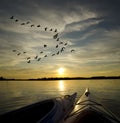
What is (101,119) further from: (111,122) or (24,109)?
(24,109)

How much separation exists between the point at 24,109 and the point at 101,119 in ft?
22.8

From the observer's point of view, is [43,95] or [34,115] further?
[43,95]

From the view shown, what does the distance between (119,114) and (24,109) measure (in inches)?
335

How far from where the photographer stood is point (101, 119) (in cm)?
711

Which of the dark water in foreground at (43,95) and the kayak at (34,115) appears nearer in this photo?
the kayak at (34,115)

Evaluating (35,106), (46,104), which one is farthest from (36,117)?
(46,104)

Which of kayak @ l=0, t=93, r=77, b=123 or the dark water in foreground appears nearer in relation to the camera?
kayak @ l=0, t=93, r=77, b=123

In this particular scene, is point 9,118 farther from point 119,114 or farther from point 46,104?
point 119,114

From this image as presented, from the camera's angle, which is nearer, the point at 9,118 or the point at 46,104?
the point at 9,118

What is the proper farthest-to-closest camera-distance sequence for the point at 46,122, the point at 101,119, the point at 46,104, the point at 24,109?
the point at 46,104
the point at 24,109
the point at 46,122
the point at 101,119

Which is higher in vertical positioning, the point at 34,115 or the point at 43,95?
the point at 34,115

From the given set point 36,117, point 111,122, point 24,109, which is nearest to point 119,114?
point 36,117

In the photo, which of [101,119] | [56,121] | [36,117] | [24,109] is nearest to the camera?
[101,119]

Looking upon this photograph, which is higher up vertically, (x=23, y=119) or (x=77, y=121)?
(x=77, y=121)
